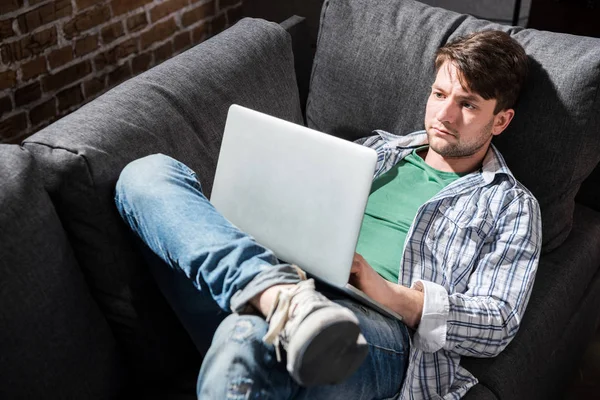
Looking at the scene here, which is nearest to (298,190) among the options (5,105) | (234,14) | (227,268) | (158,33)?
(227,268)

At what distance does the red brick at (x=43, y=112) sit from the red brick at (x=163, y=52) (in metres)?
0.52

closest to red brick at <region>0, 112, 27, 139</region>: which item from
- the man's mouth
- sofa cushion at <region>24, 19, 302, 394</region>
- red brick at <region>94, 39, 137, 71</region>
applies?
red brick at <region>94, 39, 137, 71</region>

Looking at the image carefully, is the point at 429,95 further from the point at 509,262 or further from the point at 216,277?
the point at 216,277

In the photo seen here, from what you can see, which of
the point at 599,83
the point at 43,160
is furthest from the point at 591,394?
the point at 43,160

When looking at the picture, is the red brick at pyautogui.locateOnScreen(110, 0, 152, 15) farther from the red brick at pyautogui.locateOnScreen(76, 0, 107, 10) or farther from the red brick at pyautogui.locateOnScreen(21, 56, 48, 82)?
the red brick at pyautogui.locateOnScreen(21, 56, 48, 82)

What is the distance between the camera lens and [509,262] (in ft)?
5.42

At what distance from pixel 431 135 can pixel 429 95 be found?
16cm

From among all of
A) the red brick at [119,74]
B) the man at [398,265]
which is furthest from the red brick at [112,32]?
the man at [398,265]

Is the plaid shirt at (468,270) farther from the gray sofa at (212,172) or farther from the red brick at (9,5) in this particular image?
the red brick at (9,5)

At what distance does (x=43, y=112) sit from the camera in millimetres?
2344

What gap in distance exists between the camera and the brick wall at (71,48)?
2193 mm

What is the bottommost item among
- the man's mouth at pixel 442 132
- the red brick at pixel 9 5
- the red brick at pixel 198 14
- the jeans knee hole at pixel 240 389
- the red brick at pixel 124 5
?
the red brick at pixel 198 14

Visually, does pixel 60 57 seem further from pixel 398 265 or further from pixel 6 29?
pixel 398 265

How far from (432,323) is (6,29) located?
1439mm
